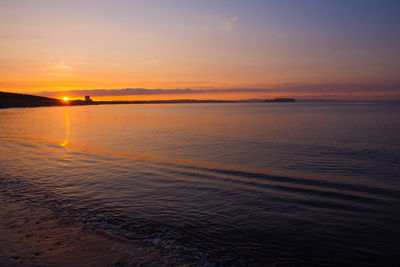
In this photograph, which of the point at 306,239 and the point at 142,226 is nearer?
the point at 306,239

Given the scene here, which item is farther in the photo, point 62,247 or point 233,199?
point 233,199

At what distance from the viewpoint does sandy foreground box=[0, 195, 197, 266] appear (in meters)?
7.13

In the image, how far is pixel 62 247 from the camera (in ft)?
25.8

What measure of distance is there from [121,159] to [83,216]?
11.8 meters

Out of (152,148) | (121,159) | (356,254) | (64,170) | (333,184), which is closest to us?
(356,254)

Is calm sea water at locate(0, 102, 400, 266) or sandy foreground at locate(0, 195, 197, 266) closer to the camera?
sandy foreground at locate(0, 195, 197, 266)

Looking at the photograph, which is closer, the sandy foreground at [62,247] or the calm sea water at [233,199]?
the sandy foreground at [62,247]

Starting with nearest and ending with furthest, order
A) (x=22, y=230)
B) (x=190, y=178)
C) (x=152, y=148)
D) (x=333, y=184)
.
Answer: (x=22, y=230) < (x=333, y=184) < (x=190, y=178) < (x=152, y=148)

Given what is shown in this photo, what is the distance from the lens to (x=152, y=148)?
27094 millimetres

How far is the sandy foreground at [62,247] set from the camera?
23.4ft

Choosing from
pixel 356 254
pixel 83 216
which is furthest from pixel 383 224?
pixel 83 216

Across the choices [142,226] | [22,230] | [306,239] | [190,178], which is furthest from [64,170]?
[306,239]

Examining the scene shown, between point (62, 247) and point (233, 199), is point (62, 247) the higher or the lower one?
the higher one

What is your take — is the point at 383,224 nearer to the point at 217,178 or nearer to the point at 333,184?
the point at 333,184
